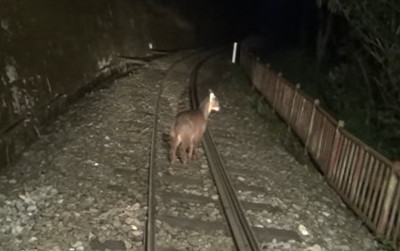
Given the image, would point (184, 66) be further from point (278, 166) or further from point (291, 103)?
point (278, 166)

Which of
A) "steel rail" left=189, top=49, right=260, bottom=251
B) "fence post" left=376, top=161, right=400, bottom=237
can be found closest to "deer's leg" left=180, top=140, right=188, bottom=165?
"steel rail" left=189, top=49, right=260, bottom=251

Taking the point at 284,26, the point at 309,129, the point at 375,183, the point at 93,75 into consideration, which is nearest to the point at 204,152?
the point at 309,129

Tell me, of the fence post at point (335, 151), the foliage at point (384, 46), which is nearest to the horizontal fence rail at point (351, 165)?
the fence post at point (335, 151)

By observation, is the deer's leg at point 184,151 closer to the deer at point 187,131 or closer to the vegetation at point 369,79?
the deer at point 187,131

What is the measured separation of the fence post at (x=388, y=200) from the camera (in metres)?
7.87

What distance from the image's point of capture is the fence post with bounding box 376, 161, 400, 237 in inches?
310

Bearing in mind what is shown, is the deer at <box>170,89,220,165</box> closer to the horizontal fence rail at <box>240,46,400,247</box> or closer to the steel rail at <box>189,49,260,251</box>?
the steel rail at <box>189,49,260,251</box>

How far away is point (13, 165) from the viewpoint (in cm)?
1015

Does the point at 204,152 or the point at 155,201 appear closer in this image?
the point at 155,201

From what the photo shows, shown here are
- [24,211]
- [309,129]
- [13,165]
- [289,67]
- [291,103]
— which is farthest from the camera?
[289,67]

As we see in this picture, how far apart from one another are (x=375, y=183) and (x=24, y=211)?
5.63 meters

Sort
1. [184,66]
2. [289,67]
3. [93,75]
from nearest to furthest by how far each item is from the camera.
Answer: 1. [93,75]
2. [184,66]
3. [289,67]

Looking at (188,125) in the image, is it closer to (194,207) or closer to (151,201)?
(194,207)

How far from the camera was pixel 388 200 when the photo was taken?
8008 mm
